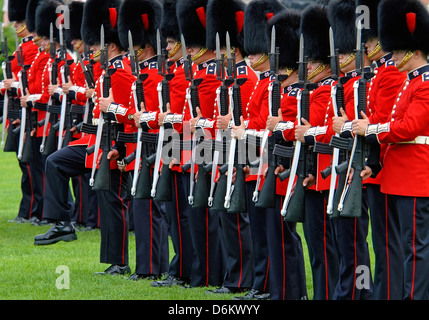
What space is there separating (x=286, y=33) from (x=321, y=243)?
4.62ft

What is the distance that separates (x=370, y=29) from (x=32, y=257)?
12.5 ft

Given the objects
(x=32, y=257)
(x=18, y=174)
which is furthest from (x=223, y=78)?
(x=18, y=174)

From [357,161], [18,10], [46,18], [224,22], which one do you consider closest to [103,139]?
[224,22]

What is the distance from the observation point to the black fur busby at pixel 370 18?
633 centimetres

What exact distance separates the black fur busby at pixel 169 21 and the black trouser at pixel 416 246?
270 centimetres

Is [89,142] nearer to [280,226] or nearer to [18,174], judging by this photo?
[280,226]

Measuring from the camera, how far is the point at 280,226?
6.62m

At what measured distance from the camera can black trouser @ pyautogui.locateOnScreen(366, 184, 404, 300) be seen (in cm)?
608

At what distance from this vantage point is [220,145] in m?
7.11

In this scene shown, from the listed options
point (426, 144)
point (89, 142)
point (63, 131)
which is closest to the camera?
A: point (426, 144)

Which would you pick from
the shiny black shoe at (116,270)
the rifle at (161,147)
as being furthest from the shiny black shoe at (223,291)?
the shiny black shoe at (116,270)

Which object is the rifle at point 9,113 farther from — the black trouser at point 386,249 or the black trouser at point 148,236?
the black trouser at point 386,249

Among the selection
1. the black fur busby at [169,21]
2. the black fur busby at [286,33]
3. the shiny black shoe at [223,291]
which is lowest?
the shiny black shoe at [223,291]

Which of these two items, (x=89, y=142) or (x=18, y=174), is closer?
(x=89, y=142)
